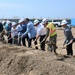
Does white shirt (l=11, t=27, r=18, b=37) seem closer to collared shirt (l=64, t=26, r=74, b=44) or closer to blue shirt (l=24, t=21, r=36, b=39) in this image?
blue shirt (l=24, t=21, r=36, b=39)

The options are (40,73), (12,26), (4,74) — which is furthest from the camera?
(12,26)

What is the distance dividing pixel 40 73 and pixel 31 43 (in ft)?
20.0

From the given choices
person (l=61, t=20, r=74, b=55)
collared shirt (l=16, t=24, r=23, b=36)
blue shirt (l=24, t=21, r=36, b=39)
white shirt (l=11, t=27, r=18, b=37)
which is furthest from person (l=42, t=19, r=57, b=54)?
white shirt (l=11, t=27, r=18, b=37)

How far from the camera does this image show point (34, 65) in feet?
23.3

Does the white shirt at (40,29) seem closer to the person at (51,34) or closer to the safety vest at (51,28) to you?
the person at (51,34)

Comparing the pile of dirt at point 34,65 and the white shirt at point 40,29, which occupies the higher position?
the white shirt at point 40,29

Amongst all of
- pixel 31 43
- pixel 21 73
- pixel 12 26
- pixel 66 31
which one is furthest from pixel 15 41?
pixel 21 73

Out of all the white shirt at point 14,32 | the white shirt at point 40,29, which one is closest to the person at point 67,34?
the white shirt at point 40,29

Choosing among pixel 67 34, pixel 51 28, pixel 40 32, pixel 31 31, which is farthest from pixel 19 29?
pixel 67 34

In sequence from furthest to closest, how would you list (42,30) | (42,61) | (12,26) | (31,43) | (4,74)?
(12,26), (31,43), (42,30), (4,74), (42,61)

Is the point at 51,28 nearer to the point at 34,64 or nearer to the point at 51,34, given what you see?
the point at 51,34

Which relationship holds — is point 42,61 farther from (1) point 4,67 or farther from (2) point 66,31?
(2) point 66,31

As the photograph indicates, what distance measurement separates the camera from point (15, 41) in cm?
1420

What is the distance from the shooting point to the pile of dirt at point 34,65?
6.45 meters
